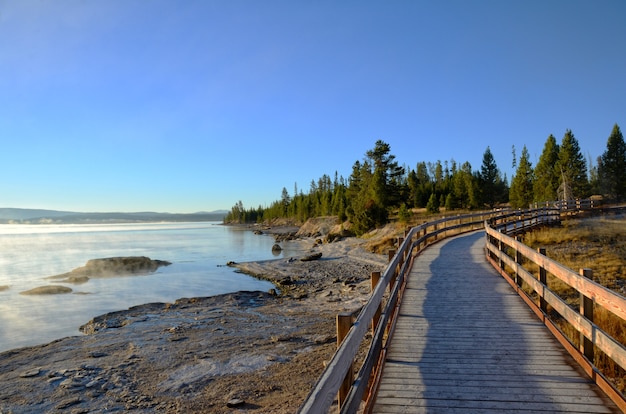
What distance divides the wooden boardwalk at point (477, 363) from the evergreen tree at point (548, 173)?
58509 millimetres

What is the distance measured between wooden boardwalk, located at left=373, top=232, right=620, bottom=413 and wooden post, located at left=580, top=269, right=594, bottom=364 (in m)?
0.26

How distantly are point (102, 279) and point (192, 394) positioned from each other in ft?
72.5

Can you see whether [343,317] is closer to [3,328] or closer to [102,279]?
[3,328]

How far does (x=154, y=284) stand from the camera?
79.6 ft

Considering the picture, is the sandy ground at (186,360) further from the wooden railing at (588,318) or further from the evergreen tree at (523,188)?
the evergreen tree at (523,188)

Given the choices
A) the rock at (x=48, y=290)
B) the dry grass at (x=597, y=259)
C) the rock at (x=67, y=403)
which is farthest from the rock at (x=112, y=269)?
the dry grass at (x=597, y=259)

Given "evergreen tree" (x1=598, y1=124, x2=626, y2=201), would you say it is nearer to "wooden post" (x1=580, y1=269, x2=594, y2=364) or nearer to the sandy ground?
the sandy ground

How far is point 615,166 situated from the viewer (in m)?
59.1

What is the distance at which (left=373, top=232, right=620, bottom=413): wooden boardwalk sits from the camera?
13.5 feet

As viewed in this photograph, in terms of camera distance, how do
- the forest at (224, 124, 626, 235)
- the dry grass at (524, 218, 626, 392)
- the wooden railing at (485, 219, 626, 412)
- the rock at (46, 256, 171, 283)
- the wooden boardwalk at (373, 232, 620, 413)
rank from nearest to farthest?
the wooden railing at (485, 219, 626, 412)
the wooden boardwalk at (373, 232, 620, 413)
the dry grass at (524, 218, 626, 392)
the rock at (46, 256, 171, 283)
the forest at (224, 124, 626, 235)

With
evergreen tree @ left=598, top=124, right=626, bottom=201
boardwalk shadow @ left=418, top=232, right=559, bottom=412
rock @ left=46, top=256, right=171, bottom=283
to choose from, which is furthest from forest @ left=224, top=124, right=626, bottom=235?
boardwalk shadow @ left=418, top=232, right=559, bottom=412

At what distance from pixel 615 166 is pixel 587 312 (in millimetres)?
68640

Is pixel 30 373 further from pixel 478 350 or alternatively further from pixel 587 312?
pixel 587 312

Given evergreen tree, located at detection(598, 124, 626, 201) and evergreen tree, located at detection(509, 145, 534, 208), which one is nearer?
evergreen tree, located at detection(598, 124, 626, 201)
